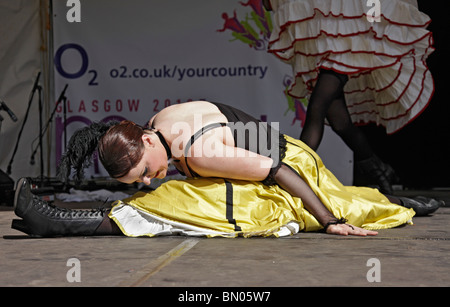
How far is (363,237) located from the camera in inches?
78.4

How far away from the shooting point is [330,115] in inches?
109

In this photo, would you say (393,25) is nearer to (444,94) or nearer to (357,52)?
(357,52)

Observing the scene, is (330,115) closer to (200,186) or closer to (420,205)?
(420,205)

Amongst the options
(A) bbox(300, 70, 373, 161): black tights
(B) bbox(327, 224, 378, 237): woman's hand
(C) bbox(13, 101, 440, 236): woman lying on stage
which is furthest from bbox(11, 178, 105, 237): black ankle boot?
(A) bbox(300, 70, 373, 161): black tights

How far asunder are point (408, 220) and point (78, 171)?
1331mm

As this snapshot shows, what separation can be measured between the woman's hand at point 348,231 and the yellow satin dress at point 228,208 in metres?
0.10

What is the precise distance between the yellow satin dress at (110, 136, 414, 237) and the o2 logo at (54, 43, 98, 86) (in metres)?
2.43

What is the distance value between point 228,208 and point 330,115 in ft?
3.04

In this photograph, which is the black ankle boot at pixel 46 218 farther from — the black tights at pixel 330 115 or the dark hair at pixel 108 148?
the black tights at pixel 330 115

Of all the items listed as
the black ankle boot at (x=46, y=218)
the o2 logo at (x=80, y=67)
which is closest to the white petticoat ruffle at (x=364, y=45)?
the black ankle boot at (x=46, y=218)

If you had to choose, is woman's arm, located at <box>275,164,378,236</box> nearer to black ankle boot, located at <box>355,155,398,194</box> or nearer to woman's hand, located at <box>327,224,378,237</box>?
woman's hand, located at <box>327,224,378,237</box>

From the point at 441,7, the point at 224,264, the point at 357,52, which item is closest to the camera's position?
the point at 224,264

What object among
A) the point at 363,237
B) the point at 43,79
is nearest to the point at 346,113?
the point at 363,237

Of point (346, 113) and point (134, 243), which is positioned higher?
Result: point (346, 113)
